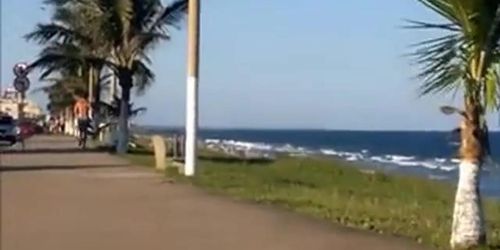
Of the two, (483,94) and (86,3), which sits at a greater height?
(86,3)

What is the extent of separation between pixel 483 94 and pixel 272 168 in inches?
1194

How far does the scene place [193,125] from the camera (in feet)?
89.4

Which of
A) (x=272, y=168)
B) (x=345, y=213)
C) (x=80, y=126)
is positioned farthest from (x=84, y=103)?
(x=345, y=213)

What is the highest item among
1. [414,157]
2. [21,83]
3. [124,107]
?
[21,83]

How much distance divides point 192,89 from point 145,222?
12.1 m

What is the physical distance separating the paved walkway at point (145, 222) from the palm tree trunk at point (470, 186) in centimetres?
53

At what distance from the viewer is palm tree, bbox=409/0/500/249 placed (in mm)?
12320

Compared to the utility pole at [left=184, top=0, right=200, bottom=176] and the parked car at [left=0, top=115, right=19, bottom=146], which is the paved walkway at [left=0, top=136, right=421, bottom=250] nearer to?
the utility pole at [left=184, top=0, right=200, bottom=176]

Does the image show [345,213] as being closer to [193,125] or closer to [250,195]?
[250,195]

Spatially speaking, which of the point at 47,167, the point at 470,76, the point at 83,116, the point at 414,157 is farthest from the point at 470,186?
the point at 414,157

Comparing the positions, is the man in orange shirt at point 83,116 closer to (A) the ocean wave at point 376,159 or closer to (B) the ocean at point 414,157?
(B) the ocean at point 414,157

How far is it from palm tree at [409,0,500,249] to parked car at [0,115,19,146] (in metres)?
38.2

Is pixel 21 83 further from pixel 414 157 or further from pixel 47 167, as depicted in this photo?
pixel 414 157

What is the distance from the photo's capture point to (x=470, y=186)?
1248 cm
